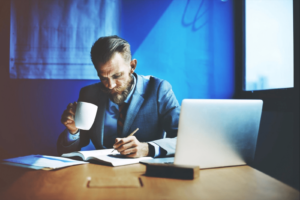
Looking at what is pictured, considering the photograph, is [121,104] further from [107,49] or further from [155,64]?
[155,64]

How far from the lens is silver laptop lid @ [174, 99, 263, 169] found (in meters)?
0.82

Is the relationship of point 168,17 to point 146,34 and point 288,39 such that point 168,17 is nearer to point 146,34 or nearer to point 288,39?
point 146,34

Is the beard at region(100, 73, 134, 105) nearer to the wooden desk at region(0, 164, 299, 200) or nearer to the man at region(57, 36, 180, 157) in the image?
the man at region(57, 36, 180, 157)

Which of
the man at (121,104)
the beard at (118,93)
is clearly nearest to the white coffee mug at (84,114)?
the man at (121,104)

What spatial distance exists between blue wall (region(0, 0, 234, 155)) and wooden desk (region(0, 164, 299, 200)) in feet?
4.18

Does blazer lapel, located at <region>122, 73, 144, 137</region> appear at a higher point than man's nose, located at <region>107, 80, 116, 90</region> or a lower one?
lower

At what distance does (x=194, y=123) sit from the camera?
2.68ft

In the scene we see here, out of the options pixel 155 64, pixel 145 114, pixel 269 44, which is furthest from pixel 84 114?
pixel 269 44

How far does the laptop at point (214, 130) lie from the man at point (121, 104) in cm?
75

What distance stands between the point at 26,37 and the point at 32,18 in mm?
182

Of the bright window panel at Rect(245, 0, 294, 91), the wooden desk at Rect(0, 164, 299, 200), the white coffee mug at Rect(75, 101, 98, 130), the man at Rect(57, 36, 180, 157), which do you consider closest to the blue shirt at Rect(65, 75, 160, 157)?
the man at Rect(57, 36, 180, 157)

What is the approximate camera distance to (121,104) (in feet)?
5.87

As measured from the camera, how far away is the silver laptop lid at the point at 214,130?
0.82 meters

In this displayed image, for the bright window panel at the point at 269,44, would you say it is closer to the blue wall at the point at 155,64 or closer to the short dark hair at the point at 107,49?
the blue wall at the point at 155,64
